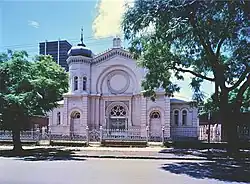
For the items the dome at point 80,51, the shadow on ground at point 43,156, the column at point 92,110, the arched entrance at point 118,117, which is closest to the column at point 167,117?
the arched entrance at point 118,117

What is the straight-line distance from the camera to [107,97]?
3719 centimetres

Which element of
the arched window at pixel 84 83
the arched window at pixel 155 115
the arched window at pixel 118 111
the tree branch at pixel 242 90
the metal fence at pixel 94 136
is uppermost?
the arched window at pixel 84 83

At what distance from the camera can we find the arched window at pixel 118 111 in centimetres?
3703

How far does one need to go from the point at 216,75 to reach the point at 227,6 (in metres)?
7.74

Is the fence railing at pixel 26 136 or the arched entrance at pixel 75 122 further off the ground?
the arched entrance at pixel 75 122

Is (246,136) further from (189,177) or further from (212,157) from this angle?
(189,177)

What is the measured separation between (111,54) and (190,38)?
66.2 feet

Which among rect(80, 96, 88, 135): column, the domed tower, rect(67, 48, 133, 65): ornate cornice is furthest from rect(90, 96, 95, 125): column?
rect(67, 48, 133, 65): ornate cornice

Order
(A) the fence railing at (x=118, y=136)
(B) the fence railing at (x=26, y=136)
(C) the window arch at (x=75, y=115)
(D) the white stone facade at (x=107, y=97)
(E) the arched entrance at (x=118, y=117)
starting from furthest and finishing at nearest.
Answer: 1. (C) the window arch at (x=75, y=115)
2. (E) the arched entrance at (x=118, y=117)
3. (D) the white stone facade at (x=107, y=97)
4. (B) the fence railing at (x=26, y=136)
5. (A) the fence railing at (x=118, y=136)

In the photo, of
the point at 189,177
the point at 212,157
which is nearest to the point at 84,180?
the point at 189,177

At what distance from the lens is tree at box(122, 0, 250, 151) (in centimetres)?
1418

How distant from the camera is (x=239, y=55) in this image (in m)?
19.6

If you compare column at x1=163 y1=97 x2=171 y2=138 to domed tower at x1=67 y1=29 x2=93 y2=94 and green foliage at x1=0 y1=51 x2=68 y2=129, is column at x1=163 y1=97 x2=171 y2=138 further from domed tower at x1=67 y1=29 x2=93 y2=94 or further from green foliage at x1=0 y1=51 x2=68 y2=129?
green foliage at x1=0 y1=51 x2=68 y2=129

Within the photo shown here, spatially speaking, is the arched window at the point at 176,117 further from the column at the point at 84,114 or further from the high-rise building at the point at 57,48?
the high-rise building at the point at 57,48
